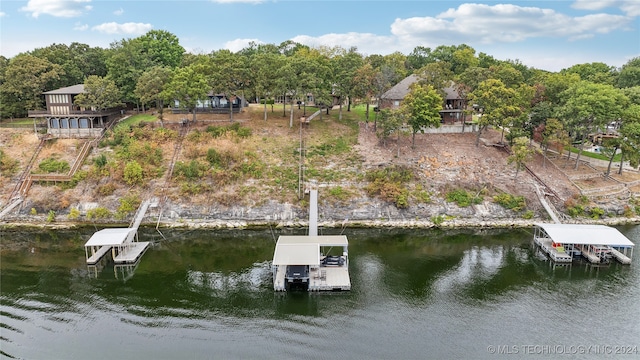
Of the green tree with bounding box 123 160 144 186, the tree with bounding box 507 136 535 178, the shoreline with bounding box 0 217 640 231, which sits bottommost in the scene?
the shoreline with bounding box 0 217 640 231

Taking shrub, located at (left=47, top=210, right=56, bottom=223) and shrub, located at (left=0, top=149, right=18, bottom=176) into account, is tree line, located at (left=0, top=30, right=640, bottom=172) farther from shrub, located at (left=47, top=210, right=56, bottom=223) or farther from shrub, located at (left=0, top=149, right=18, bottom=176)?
shrub, located at (left=47, top=210, right=56, bottom=223)

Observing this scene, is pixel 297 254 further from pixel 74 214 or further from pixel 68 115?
pixel 68 115

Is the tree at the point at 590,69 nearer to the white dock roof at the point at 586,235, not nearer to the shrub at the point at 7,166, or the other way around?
the white dock roof at the point at 586,235

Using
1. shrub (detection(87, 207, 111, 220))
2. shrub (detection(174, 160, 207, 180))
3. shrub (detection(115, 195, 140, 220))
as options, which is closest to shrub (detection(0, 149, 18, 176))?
shrub (detection(87, 207, 111, 220))

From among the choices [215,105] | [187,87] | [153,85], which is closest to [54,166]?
[153,85]

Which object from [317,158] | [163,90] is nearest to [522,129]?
[317,158]

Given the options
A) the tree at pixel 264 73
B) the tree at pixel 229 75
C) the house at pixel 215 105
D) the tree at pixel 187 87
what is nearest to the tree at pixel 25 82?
the house at pixel 215 105
